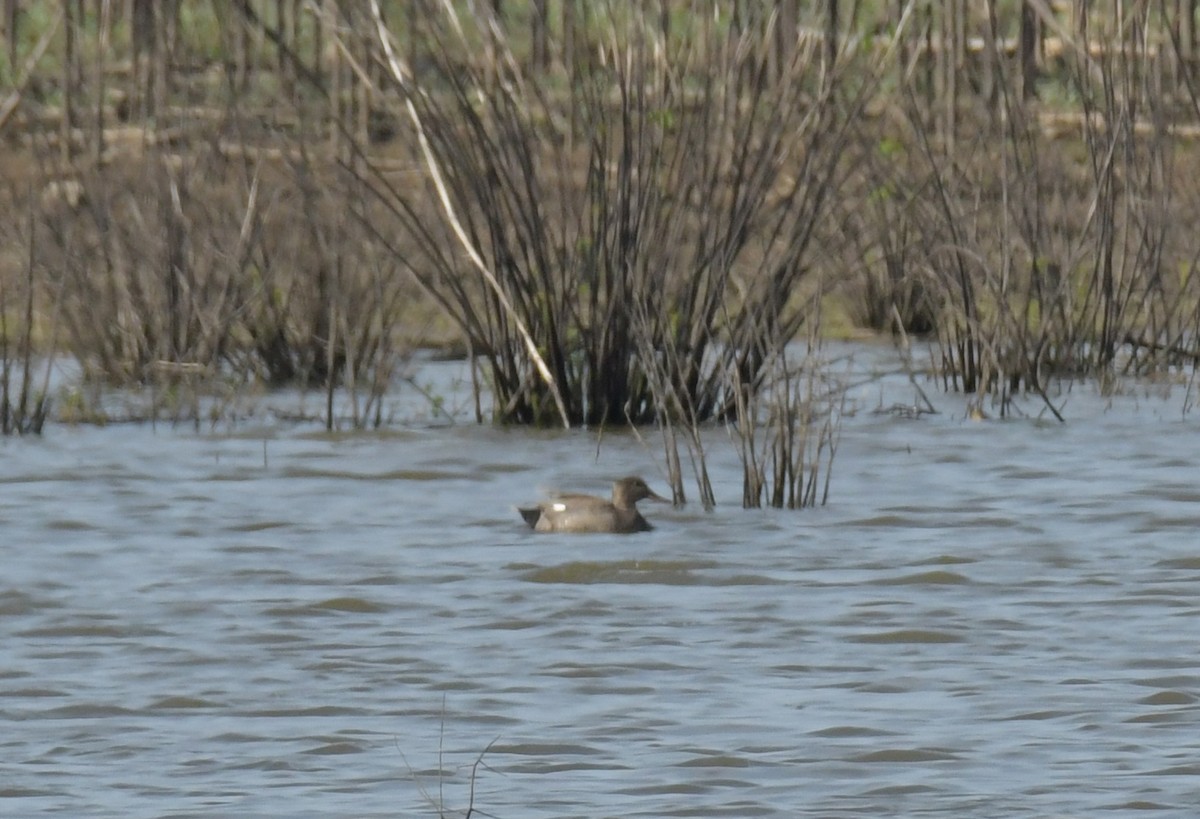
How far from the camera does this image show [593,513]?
25.1ft

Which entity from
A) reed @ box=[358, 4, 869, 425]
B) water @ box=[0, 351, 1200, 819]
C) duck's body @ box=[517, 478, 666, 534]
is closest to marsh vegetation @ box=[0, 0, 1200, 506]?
reed @ box=[358, 4, 869, 425]

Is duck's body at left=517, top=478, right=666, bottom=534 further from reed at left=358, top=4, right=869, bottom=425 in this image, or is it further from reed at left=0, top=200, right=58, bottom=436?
reed at left=0, top=200, right=58, bottom=436

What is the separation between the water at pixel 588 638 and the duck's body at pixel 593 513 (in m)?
0.07

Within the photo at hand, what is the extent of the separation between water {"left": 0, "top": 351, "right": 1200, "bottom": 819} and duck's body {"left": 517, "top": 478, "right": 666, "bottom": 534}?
72 mm

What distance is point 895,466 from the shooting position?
921 cm

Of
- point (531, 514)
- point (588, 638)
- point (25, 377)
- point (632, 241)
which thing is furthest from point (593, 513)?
point (25, 377)

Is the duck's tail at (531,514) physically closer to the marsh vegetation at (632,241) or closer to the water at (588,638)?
the water at (588,638)

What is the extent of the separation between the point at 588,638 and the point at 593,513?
60.5 inches

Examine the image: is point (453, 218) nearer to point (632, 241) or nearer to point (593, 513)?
point (632, 241)

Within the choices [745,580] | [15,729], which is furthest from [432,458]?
[15,729]

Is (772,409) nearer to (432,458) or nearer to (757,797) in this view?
(432,458)

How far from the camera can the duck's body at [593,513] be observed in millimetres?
7633

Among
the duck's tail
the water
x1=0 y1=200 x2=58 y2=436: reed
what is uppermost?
x1=0 y1=200 x2=58 y2=436: reed

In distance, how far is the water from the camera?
15.6ft
